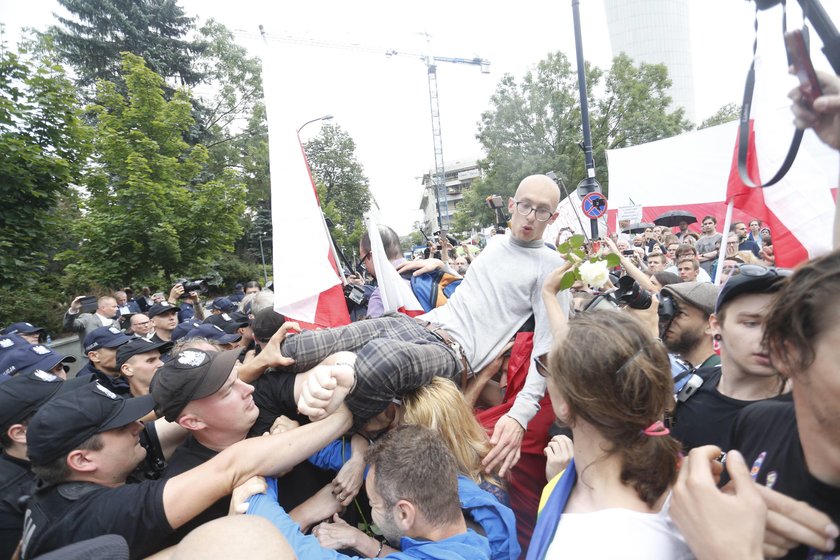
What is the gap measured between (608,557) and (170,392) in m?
1.76

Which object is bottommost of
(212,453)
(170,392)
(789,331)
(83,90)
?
(212,453)

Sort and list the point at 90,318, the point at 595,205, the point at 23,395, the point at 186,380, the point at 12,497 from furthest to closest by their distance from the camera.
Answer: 1. the point at 90,318
2. the point at 595,205
3. the point at 23,395
4. the point at 12,497
5. the point at 186,380

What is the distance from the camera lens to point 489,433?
2412 mm

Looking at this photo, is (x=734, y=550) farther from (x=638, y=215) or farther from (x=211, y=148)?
(x=211, y=148)

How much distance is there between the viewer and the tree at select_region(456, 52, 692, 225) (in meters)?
28.5

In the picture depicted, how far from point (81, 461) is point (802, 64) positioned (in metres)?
2.72

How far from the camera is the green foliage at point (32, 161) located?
748 centimetres

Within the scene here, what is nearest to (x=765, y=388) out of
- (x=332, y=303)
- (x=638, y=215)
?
(x=332, y=303)

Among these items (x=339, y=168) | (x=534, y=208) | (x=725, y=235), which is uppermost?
(x=339, y=168)

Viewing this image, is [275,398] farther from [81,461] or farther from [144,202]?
[144,202]

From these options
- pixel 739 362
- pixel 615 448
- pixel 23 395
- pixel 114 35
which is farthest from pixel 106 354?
pixel 114 35

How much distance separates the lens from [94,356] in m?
4.17

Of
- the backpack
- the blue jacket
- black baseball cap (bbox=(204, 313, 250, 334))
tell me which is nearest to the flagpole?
the backpack

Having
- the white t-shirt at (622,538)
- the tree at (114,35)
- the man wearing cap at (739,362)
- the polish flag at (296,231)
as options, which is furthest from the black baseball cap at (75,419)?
the tree at (114,35)
